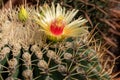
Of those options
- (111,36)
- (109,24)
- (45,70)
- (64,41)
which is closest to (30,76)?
(45,70)

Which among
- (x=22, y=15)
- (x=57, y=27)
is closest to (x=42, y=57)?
(x=57, y=27)

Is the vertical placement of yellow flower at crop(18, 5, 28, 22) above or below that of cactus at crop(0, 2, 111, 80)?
above

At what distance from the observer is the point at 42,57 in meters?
1.27

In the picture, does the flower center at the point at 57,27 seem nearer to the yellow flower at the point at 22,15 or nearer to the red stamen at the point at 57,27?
the red stamen at the point at 57,27

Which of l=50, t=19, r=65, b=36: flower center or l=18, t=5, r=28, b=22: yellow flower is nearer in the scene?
l=50, t=19, r=65, b=36: flower center

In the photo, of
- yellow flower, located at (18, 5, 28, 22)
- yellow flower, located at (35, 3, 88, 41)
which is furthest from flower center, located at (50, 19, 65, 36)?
yellow flower, located at (18, 5, 28, 22)

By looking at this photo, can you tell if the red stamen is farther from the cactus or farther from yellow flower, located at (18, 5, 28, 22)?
yellow flower, located at (18, 5, 28, 22)

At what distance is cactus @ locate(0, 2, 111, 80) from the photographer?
48.8 inches

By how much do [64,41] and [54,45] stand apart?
0.15 feet

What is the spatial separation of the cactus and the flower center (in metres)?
0.03

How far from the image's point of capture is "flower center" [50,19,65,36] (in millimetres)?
1304

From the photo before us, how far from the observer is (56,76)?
125 centimetres

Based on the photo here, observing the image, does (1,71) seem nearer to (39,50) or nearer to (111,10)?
(39,50)

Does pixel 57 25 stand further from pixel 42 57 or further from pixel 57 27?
pixel 42 57
